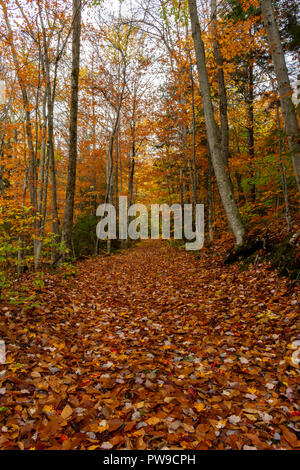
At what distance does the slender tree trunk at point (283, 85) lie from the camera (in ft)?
17.5

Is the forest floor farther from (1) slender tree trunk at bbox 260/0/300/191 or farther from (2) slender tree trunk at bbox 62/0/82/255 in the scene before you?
(2) slender tree trunk at bbox 62/0/82/255

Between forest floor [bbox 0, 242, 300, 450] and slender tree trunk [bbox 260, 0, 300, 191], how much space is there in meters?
2.68

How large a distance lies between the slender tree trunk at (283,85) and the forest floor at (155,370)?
268 centimetres

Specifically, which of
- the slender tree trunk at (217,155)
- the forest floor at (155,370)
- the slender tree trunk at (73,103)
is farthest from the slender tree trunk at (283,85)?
the slender tree trunk at (73,103)

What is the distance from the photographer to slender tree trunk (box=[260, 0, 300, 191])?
17.5ft

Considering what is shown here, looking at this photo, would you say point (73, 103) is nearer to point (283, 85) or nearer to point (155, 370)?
point (283, 85)

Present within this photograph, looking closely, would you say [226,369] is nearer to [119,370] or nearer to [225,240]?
[119,370]

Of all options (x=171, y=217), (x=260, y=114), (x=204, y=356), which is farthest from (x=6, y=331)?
(x=171, y=217)

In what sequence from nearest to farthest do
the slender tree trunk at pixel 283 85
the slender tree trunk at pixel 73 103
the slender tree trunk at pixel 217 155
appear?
the slender tree trunk at pixel 283 85
the slender tree trunk at pixel 217 155
the slender tree trunk at pixel 73 103

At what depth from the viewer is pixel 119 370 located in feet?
10.7

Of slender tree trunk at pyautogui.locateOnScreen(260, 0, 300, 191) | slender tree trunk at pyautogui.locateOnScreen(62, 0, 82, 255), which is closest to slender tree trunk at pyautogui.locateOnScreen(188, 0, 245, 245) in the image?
slender tree trunk at pyautogui.locateOnScreen(260, 0, 300, 191)

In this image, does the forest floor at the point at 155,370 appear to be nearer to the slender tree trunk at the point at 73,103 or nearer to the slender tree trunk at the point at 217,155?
the slender tree trunk at the point at 217,155

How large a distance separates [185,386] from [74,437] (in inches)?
50.5

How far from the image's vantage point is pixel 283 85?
5387 mm
